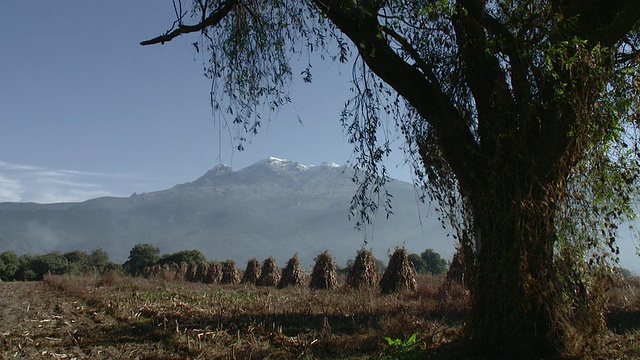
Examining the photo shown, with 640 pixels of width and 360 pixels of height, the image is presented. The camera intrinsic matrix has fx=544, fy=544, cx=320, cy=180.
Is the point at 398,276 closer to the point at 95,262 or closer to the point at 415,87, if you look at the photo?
the point at 415,87

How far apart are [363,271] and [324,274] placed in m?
2.88

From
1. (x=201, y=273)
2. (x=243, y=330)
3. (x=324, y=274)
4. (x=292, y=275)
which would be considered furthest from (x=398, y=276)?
(x=201, y=273)

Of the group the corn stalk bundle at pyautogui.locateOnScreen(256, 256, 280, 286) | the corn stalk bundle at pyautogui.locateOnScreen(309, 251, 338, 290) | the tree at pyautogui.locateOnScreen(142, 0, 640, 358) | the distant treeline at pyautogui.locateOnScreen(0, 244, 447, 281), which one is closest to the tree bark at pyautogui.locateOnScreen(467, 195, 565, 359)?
the tree at pyautogui.locateOnScreen(142, 0, 640, 358)

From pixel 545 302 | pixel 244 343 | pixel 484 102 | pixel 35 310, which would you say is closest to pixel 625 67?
pixel 484 102

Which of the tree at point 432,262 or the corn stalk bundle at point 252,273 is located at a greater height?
the tree at point 432,262

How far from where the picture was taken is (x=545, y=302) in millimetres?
5980

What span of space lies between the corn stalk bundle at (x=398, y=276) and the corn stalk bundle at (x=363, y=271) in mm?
2242

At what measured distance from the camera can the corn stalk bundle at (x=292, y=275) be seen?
26.6 meters

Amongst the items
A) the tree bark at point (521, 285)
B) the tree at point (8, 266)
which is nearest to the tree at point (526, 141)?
the tree bark at point (521, 285)

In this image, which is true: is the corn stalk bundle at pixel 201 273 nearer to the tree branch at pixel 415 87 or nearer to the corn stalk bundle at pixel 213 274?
the corn stalk bundle at pixel 213 274

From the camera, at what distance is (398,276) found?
734 inches

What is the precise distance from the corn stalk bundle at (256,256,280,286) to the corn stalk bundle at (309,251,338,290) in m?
3.90

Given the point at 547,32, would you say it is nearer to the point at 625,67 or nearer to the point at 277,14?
the point at 625,67

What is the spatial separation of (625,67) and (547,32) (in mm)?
1247
